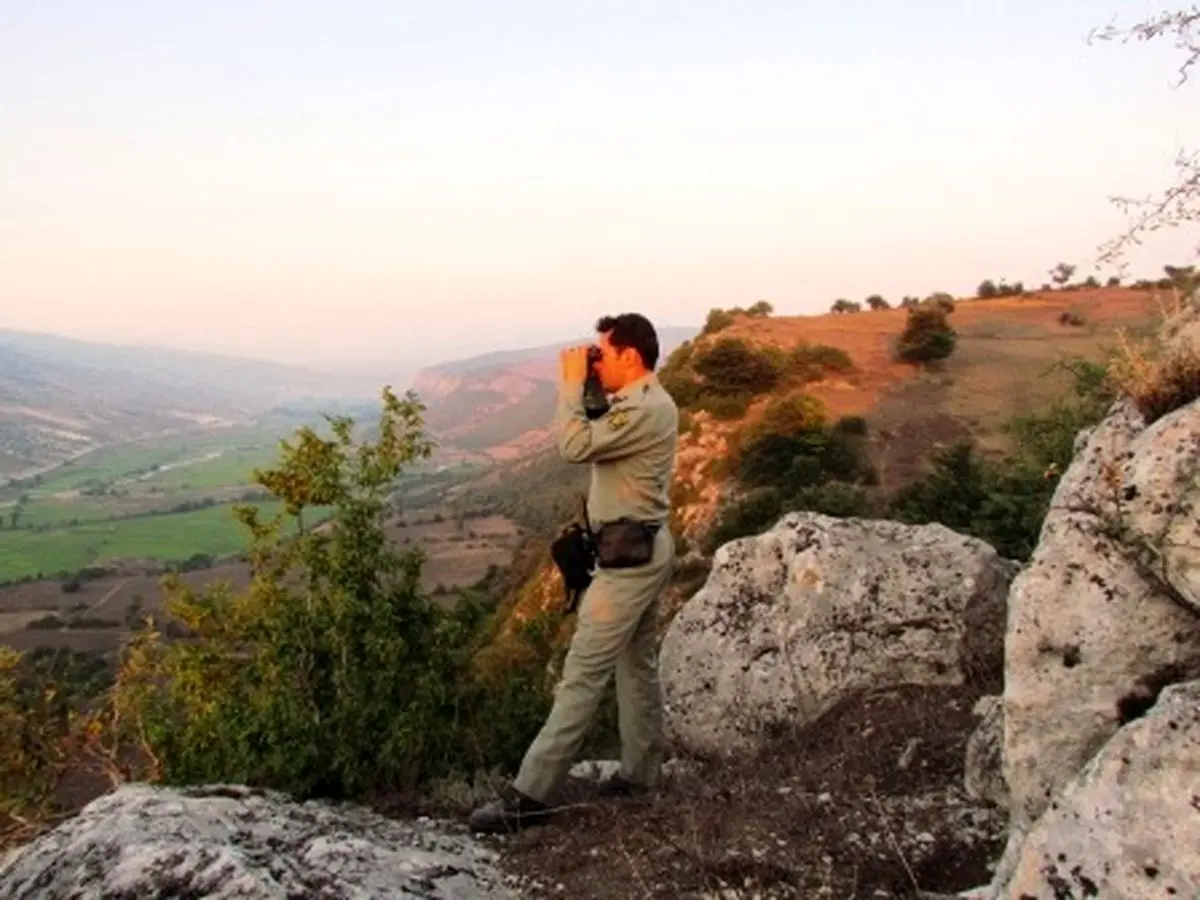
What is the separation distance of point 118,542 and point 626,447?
442 ft

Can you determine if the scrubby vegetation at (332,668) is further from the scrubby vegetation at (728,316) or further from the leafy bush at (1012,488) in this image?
the scrubby vegetation at (728,316)

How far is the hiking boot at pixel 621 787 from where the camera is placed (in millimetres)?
6672

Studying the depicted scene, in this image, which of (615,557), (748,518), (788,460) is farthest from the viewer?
(788,460)

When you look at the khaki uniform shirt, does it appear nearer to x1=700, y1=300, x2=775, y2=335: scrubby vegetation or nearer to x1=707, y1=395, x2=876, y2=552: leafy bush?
x1=707, y1=395, x2=876, y2=552: leafy bush

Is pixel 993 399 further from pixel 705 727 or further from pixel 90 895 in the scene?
pixel 90 895

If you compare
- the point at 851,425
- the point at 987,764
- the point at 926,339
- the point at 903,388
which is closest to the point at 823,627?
the point at 987,764

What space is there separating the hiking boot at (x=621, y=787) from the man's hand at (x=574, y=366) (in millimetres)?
2671

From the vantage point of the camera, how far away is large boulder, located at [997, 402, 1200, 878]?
443 centimetres

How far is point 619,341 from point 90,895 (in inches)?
164

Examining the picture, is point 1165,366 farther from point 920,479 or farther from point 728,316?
point 728,316

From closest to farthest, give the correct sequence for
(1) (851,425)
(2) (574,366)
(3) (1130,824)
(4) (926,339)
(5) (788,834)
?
1. (3) (1130,824)
2. (5) (788,834)
3. (2) (574,366)
4. (1) (851,425)
5. (4) (926,339)

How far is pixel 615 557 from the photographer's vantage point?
627 cm

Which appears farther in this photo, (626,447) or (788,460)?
(788,460)

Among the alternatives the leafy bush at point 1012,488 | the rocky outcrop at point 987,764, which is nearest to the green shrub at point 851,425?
the leafy bush at point 1012,488
